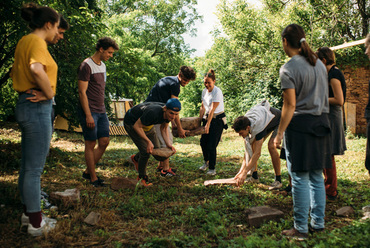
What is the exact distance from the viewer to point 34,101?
276cm

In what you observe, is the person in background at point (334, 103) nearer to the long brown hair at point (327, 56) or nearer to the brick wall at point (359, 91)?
the long brown hair at point (327, 56)

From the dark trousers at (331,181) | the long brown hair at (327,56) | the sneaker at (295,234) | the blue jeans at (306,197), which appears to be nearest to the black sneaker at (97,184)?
the sneaker at (295,234)

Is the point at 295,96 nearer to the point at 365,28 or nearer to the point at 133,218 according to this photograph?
the point at 133,218

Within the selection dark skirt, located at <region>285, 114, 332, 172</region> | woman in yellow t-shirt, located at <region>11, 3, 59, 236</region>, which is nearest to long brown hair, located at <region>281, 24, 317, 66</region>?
dark skirt, located at <region>285, 114, 332, 172</region>

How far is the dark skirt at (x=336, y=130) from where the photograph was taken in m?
3.96

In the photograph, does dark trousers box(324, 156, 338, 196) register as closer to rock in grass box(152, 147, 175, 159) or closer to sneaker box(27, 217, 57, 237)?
rock in grass box(152, 147, 175, 159)

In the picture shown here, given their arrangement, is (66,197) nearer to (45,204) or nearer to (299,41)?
(45,204)

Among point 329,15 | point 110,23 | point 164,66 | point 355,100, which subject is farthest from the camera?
point 164,66

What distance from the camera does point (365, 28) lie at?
13.7 meters

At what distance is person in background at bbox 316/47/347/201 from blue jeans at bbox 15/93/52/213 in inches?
134

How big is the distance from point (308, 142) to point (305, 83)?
57 centimetres

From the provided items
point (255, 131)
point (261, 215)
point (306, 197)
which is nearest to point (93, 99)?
point (255, 131)

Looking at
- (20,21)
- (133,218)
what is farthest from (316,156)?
(20,21)

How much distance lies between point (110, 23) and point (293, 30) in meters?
24.3
